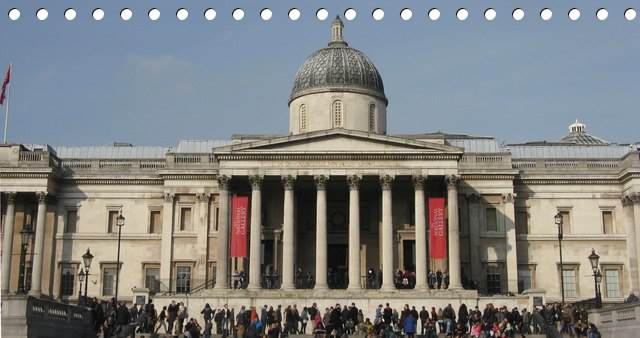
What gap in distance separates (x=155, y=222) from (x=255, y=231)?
1108 cm

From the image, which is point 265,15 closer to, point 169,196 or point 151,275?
point 169,196

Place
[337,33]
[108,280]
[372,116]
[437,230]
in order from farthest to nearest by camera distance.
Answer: [337,33]
[372,116]
[108,280]
[437,230]

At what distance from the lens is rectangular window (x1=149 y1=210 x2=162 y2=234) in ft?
178

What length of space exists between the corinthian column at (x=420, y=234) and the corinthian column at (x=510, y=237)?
7446mm

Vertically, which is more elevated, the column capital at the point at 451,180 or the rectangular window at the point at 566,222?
the column capital at the point at 451,180

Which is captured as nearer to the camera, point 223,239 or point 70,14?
point 70,14

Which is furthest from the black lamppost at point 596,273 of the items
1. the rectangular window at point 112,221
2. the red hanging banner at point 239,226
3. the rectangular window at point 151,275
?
the rectangular window at point 112,221

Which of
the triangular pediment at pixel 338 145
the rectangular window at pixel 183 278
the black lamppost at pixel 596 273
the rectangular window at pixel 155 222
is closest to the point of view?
the black lamppost at pixel 596 273

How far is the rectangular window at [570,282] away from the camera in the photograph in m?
52.6

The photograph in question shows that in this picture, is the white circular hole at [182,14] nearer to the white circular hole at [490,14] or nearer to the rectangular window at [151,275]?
the white circular hole at [490,14]


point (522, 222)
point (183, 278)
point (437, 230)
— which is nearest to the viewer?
point (437, 230)

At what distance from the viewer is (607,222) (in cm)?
5403

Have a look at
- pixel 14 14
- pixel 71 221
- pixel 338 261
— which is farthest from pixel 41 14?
pixel 71 221

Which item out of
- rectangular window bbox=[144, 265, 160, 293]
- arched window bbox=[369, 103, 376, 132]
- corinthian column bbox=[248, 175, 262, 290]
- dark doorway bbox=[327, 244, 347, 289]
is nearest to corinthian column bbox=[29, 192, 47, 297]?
rectangular window bbox=[144, 265, 160, 293]
